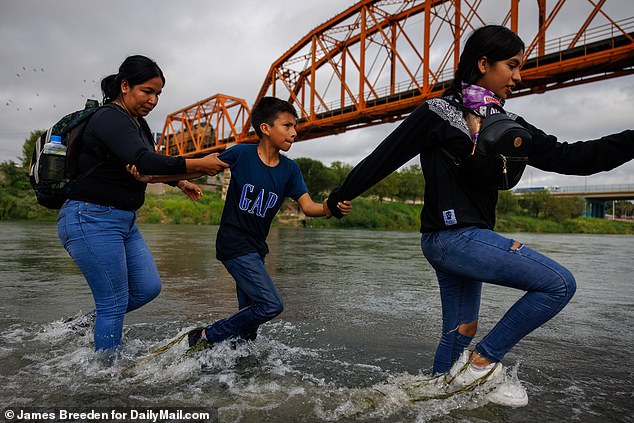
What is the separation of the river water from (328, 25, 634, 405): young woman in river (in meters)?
0.39

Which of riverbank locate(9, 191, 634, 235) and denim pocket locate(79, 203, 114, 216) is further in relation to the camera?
riverbank locate(9, 191, 634, 235)

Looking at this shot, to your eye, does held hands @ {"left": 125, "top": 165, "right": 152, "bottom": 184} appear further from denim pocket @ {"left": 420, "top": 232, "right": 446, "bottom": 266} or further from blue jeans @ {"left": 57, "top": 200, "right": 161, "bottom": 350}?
denim pocket @ {"left": 420, "top": 232, "right": 446, "bottom": 266}

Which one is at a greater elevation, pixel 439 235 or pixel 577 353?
pixel 439 235

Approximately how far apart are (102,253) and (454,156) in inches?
76.6

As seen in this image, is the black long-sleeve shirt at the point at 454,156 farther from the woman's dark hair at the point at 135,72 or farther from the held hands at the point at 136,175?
the woman's dark hair at the point at 135,72

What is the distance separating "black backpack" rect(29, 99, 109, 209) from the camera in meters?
2.49

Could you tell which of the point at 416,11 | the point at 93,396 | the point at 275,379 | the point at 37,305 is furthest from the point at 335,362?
the point at 416,11

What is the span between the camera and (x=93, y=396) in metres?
2.19

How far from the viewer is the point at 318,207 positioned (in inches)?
114

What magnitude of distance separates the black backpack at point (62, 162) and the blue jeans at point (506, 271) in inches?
75.0

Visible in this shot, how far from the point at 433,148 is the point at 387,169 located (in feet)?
0.80

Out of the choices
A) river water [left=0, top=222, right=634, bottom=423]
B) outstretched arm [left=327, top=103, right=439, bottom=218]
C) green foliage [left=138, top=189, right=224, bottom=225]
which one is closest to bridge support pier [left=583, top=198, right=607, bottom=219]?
green foliage [left=138, top=189, right=224, bottom=225]

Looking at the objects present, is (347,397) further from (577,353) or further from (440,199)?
(577,353)

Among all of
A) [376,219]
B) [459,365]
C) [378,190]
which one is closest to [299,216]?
[376,219]
